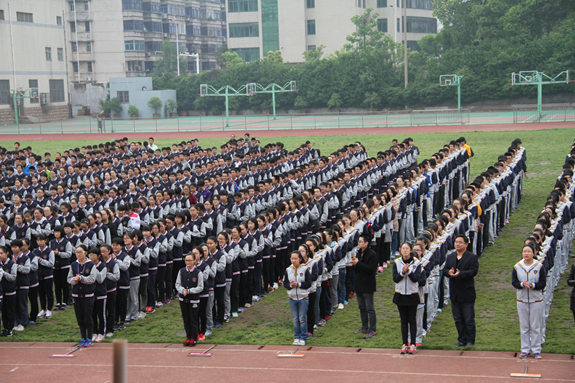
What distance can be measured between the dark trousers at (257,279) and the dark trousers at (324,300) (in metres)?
1.73

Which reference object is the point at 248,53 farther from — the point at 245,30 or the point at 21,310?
the point at 21,310

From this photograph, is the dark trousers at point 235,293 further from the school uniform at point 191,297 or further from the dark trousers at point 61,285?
the dark trousers at point 61,285

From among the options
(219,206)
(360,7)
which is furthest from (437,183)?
(360,7)

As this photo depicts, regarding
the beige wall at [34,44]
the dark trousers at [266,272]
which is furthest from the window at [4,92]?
the dark trousers at [266,272]

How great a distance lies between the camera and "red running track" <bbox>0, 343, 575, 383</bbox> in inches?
338

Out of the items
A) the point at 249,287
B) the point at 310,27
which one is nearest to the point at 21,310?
the point at 249,287

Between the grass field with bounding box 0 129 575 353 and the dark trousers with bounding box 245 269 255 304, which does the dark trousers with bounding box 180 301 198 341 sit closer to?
the grass field with bounding box 0 129 575 353

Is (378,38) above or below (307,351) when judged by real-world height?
above

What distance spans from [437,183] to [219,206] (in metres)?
6.24

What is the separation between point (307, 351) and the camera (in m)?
9.73

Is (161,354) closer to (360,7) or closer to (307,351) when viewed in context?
(307,351)

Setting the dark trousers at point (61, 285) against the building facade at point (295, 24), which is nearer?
the dark trousers at point (61, 285)

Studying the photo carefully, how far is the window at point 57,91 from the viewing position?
6644 cm

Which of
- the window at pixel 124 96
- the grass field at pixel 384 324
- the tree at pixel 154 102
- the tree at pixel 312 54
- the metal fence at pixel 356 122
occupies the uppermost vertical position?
the tree at pixel 312 54
